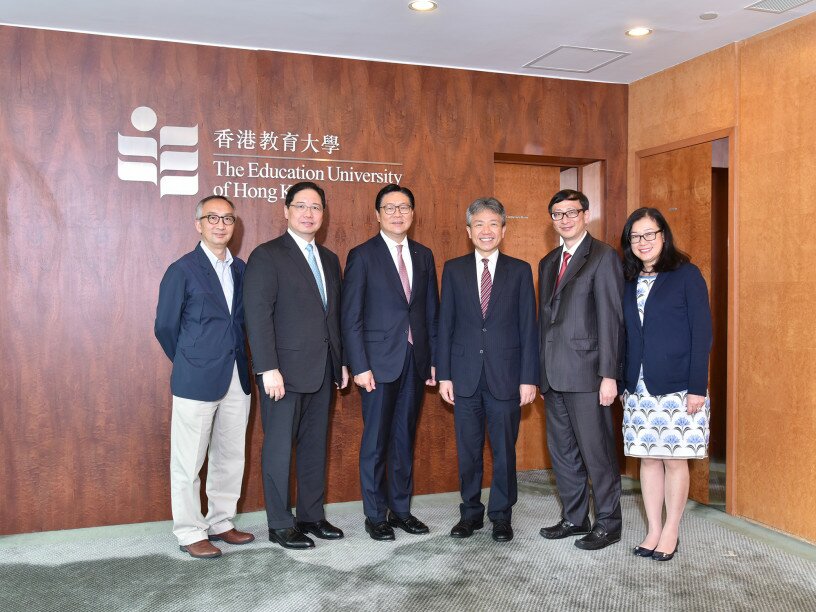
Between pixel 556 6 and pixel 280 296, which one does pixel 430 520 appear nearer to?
pixel 280 296

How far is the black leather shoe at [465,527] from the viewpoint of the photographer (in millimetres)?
4246

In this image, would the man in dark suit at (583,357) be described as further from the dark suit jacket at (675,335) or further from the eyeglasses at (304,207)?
the eyeglasses at (304,207)

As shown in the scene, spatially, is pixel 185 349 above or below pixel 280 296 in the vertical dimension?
below

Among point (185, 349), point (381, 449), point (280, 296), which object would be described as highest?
point (280, 296)

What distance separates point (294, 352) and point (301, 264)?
480 mm

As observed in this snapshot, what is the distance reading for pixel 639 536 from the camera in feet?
13.9

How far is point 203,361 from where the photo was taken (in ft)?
13.0

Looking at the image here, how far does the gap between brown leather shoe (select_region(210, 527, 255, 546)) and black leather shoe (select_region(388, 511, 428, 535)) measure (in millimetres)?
795

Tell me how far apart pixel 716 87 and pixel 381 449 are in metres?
3.02

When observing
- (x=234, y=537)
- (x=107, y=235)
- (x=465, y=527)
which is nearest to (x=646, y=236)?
(x=465, y=527)

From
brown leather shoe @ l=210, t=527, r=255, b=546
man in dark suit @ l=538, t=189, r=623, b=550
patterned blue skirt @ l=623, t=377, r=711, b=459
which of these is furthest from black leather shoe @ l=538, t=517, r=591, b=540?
brown leather shoe @ l=210, t=527, r=255, b=546

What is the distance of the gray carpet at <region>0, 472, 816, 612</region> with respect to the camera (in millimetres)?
3377

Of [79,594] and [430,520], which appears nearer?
[79,594]

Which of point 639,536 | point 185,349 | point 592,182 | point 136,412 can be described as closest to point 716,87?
point 592,182
